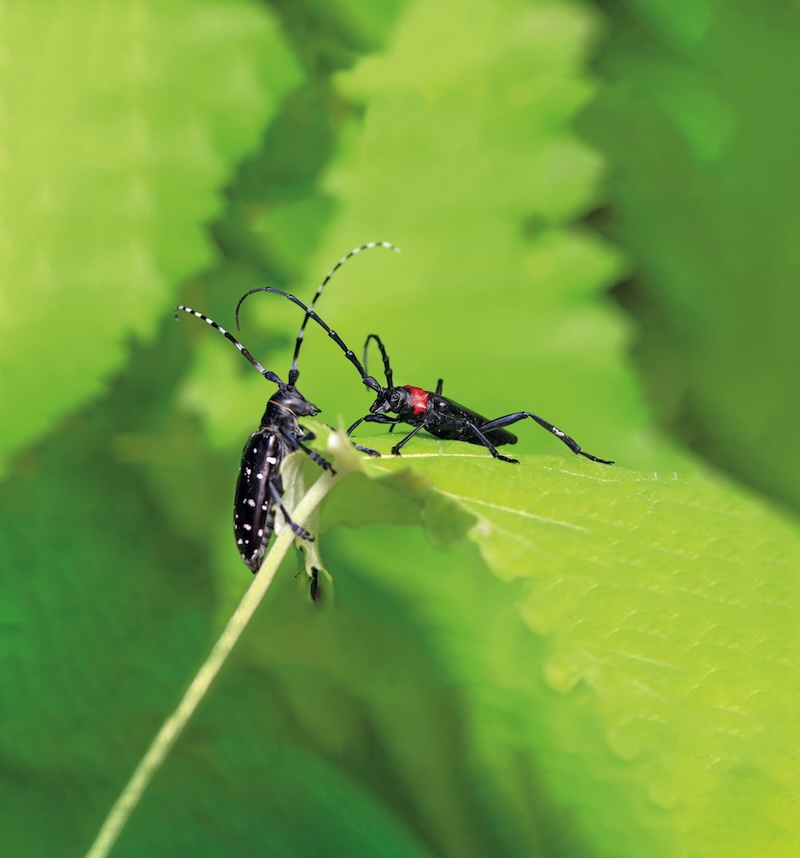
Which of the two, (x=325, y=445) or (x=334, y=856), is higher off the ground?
(x=325, y=445)

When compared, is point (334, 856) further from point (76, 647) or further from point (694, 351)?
point (694, 351)

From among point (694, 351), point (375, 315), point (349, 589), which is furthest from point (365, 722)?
point (694, 351)

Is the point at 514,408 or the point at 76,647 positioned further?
the point at 514,408

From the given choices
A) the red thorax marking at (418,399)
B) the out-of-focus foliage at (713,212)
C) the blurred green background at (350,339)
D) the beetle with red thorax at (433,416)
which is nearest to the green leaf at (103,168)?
the blurred green background at (350,339)

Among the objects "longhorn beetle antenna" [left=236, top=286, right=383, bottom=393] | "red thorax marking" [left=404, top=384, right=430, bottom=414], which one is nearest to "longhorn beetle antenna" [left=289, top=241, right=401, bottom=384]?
"longhorn beetle antenna" [left=236, top=286, right=383, bottom=393]

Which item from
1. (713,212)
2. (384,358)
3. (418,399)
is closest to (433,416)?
(418,399)

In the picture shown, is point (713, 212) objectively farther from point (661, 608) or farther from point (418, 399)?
point (661, 608)
